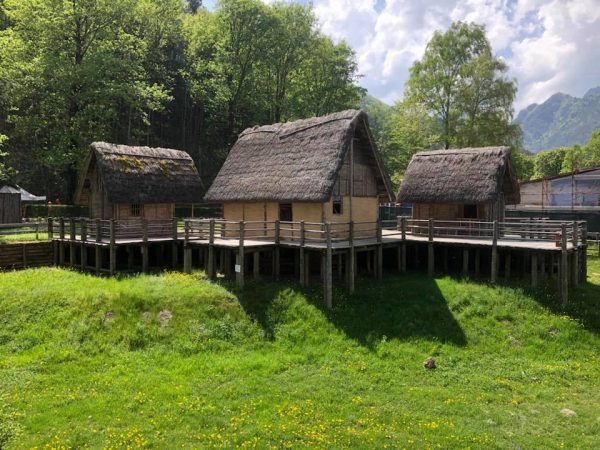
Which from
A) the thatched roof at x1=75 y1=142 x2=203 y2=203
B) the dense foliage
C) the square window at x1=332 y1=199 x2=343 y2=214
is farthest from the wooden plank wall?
the square window at x1=332 y1=199 x2=343 y2=214

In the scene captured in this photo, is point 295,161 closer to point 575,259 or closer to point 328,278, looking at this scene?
point 328,278

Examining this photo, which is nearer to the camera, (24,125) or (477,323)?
(477,323)

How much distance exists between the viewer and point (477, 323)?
16.7m

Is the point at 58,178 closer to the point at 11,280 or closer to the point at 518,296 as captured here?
the point at 11,280

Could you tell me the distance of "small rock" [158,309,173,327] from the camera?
54.2 ft

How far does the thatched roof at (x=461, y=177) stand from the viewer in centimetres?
2367

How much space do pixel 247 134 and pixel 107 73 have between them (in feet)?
48.3

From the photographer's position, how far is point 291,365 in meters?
14.3

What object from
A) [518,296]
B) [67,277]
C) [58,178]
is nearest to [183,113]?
[58,178]

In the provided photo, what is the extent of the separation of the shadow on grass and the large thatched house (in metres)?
3.90

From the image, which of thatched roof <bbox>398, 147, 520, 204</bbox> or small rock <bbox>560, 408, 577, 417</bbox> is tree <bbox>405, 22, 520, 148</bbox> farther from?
small rock <bbox>560, 408, 577, 417</bbox>

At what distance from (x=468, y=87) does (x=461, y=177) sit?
59.0 feet

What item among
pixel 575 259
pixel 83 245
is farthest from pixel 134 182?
pixel 575 259

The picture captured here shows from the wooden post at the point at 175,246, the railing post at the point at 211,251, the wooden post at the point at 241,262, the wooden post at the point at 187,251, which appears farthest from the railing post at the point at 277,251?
the wooden post at the point at 175,246
